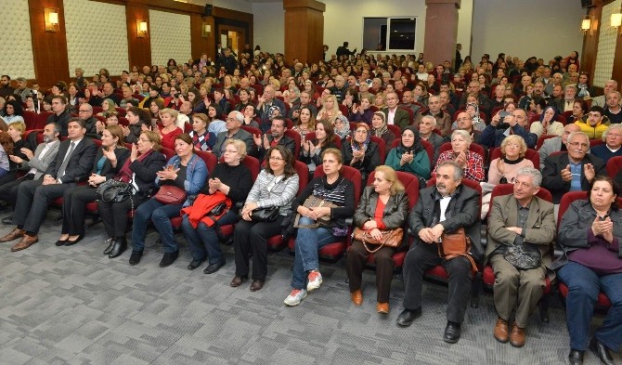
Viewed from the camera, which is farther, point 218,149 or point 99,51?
point 99,51

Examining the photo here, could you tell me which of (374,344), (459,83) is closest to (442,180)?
(374,344)

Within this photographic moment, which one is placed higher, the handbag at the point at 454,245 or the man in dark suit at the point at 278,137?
the man in dark suit at the point at 278,137

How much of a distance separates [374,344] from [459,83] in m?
8.14

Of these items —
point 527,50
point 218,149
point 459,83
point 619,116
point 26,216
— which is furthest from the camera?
point 527,50

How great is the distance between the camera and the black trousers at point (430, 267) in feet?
9.84

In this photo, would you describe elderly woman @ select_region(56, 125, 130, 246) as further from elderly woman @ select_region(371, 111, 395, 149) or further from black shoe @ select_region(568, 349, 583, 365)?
black shoe @ select_region(568, 349, 583, 365)

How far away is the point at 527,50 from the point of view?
1606cm

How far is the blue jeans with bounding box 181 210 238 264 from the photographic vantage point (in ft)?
12.7

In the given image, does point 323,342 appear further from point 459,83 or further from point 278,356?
point 459,83

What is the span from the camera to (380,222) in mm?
3393

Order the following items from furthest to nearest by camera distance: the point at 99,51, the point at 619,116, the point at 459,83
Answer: the point at 99,51 → the point at 459,83 → the point at 619,116

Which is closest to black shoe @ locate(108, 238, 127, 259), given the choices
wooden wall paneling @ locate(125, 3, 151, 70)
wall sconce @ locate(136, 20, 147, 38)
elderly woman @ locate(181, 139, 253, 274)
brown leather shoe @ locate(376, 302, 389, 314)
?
elderly woman @ locate(181, 139, 253, 274)

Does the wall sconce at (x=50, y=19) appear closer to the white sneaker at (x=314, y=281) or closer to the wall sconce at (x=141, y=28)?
the wall sconce at (x=141, y=28)

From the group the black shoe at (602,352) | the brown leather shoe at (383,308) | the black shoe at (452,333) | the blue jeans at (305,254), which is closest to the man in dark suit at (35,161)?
the blue jeans at (305,254)
